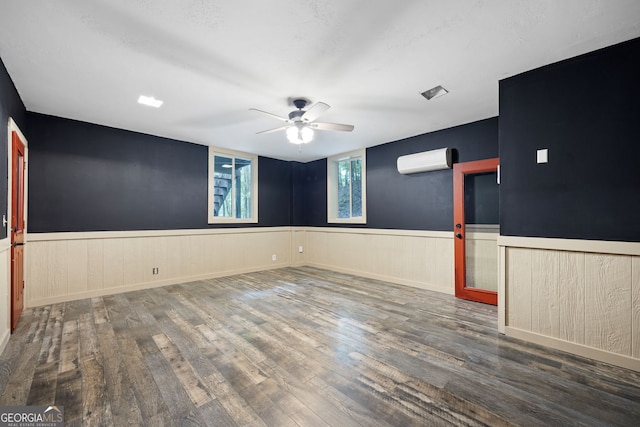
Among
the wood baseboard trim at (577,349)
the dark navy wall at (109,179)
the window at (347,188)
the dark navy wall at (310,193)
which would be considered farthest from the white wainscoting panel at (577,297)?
the dark navy wall at (109,179)

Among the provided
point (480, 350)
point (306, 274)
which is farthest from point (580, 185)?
point (306, 274)

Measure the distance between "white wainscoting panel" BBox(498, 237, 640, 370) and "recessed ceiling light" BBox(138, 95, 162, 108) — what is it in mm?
4109

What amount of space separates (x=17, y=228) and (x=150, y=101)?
2022 millimetres

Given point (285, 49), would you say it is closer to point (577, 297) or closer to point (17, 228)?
point (577, 297)

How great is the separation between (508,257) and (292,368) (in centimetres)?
232

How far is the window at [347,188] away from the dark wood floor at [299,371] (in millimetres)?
2633

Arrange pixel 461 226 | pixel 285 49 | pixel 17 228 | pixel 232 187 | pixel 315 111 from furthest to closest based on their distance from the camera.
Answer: pixel 232 187 < pixel 461 226 < pixel 17 228 < pixel 315 111 < pixel 285 49

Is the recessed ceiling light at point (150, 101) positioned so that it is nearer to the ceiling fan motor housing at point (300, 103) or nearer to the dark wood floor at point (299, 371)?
the ceiling fan motor housing at point (300, 103)

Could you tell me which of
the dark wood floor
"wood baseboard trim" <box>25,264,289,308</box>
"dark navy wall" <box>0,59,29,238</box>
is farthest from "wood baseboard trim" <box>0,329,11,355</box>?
"wood baseboard trim" <box>25,264,289,308</box>

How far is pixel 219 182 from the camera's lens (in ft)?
19.4

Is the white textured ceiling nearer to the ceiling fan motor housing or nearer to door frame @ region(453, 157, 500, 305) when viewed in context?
the ceiling fan motor housing

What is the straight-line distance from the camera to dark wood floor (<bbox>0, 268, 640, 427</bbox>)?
1.67m

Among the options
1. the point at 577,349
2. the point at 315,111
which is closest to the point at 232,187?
the point at 315,111

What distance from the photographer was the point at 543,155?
260 cm
